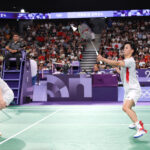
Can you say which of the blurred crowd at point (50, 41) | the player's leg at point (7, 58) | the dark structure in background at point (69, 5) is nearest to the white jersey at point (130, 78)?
the player's leg at point (7, 58)

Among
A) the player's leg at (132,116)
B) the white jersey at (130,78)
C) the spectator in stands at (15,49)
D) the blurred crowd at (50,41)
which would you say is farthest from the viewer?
the blurred crowd at (50,41)

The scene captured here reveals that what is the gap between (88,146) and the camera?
13.5ft

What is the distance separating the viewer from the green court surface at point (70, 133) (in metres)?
4.16

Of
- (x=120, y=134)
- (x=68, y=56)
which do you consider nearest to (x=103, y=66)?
(x=68, y=56)

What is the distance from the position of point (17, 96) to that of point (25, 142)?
5848mm

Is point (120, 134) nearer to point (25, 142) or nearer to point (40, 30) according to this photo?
point (25, 142)

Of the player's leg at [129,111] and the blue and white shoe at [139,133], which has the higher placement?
the player's leg at [129,111]

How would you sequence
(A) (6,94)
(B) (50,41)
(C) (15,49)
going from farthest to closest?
(B) (50,41) → (C) (15,49) → (A) (6,94)

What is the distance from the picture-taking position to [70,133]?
16.8ft

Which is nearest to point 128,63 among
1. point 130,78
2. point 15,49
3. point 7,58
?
point 130,78

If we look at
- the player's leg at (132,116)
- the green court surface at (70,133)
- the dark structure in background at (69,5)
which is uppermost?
the dark structure in background at (69,5)

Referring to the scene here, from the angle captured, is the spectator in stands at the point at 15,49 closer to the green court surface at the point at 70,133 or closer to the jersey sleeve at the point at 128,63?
the green court surface at the point at 70,133

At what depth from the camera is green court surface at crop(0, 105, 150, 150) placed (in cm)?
416

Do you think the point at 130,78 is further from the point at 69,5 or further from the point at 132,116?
the point at 69,5
